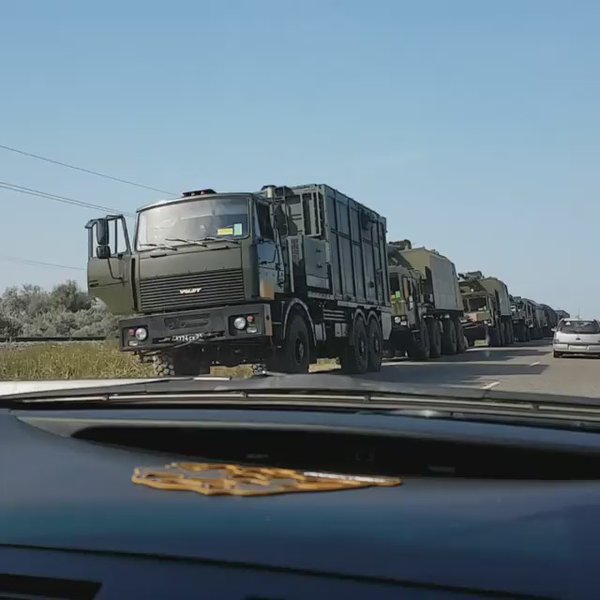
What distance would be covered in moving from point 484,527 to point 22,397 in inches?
73.2

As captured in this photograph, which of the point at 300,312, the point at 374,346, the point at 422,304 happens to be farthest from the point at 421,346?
the point at 300,312

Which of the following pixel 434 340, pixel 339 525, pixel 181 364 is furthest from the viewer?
pixel 434 340

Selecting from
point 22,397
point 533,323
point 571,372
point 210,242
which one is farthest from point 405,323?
point 533,323

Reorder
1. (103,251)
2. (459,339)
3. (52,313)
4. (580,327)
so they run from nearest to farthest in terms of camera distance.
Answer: (103,251) → (580,327) → (459,339) → (52,313)

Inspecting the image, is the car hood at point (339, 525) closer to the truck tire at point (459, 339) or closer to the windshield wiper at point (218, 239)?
the windshield wiper at point (218, 239)

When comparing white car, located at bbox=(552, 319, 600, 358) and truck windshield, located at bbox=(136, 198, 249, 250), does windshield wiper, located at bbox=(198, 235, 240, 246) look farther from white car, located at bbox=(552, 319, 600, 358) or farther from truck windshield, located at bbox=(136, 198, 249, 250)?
white car, located at bbox=(552, 319, 600, 358)

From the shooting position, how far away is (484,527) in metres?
1.34

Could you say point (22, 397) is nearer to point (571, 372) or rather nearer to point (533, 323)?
point (571, 372)

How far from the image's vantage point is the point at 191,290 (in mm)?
13102

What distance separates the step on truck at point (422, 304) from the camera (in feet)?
80.2

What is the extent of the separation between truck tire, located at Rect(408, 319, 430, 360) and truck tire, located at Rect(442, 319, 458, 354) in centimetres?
283

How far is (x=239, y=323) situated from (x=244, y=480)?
37.3 feet

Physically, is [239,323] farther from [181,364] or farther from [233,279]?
[181,364]

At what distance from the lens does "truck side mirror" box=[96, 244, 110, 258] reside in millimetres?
13164
